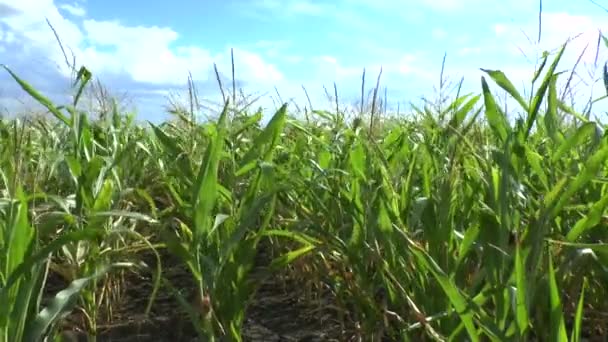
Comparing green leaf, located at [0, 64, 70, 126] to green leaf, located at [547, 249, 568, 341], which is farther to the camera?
green leaf, located at [0, 64, 70, 126]

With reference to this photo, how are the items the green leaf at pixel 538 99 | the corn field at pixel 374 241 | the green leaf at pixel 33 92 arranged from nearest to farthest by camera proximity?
the corn field at pixel 374 241
the green leaf at pixel 538 99
the green leaf at pixel 33 92

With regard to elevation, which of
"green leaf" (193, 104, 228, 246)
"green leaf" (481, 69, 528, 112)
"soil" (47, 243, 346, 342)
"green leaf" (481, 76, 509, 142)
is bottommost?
"soil" (47, 243, 346, 342)

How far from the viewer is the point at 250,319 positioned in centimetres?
194

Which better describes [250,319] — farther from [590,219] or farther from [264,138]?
[590,219]

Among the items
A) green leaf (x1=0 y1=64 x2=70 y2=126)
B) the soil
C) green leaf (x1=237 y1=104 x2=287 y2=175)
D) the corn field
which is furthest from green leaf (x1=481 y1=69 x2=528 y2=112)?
green leaf (x1=0 y1=64 x2=70 y2=126)

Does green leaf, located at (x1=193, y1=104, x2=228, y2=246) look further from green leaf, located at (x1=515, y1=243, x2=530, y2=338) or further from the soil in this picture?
green leaf, located at (x1=515, y1=243, x2=530, y2=338)

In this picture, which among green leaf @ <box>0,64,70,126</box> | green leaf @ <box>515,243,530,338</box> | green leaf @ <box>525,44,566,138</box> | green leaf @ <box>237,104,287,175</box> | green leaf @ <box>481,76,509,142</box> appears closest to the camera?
green leaf @ <box>515,243,530,338</box>

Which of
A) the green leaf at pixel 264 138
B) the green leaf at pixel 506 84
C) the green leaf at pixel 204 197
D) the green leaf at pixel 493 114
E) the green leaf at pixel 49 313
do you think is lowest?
the green leaf at pixel 49 313

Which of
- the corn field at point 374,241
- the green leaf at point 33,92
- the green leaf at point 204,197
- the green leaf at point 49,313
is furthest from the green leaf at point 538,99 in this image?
the green leaf at point 33,92

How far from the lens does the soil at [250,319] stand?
1828 mm

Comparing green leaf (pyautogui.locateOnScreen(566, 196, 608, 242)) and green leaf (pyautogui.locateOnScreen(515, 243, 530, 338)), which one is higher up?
green leaf (pyautogui.locateOnScreen(566, 196, 608, 242))

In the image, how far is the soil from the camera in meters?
1.83

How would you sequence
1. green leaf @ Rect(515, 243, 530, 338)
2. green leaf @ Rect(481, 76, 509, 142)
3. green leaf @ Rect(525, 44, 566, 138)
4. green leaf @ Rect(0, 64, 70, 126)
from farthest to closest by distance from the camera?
1. green leaf @ Rect(0, 64, 70, 126)
2. green leaf @ Rect(481, 76, 509, 142)
3. green leaf @ Rect(525, 44, 566, 138)
4. green leaf @ Rect(515, 243, 530, 338)

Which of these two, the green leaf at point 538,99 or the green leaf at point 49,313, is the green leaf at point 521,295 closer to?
the green leaf at point 538,99
